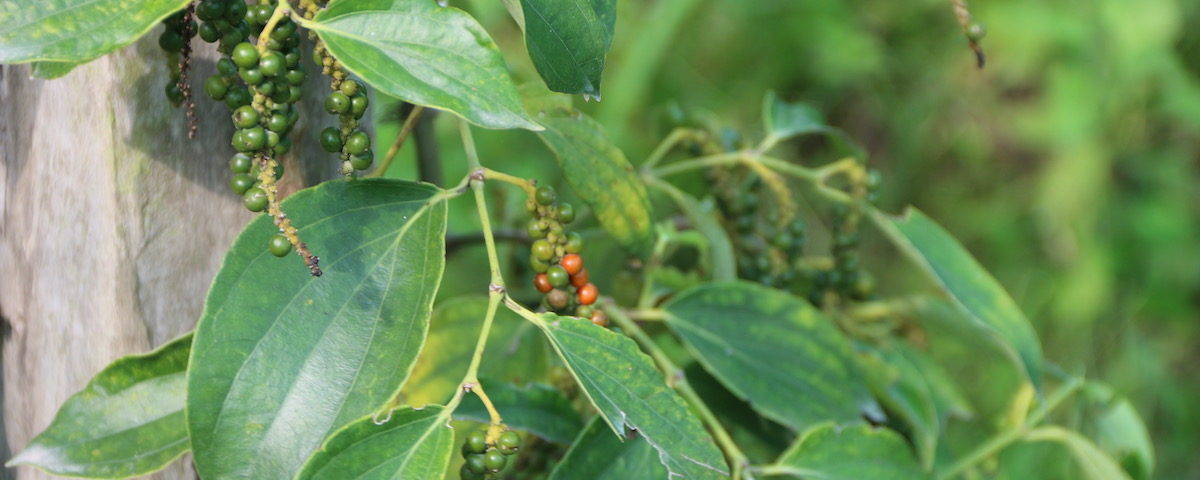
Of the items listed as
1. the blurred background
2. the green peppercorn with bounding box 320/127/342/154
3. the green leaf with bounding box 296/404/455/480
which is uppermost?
the green peppercorn with bounding box 320/127/342/154

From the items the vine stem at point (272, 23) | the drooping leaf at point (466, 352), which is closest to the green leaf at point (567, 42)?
Answer: the vine stem at point (272, 23)

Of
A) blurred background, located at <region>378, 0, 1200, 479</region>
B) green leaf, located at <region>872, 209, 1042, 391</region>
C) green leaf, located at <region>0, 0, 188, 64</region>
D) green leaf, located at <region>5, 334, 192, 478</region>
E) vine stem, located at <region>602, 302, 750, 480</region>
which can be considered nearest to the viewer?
green leaf, located at <region>0, 0, 188, 64</region>

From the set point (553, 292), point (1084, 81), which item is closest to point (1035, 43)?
point (1084, 81)

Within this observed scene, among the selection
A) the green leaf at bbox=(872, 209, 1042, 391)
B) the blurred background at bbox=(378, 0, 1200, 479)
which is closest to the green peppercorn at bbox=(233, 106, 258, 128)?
the green leaf at bbox=(872, 209, 1042, 391)

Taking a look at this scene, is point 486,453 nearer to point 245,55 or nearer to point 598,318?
point 598,318

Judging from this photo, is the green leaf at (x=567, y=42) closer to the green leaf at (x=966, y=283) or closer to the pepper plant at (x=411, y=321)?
the pepper plant at (x=411, y=321)

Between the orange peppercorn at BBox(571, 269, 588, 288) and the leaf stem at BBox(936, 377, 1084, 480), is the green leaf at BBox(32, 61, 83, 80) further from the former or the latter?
the leaf stem at BBox(936, 377, 1084, 480)
